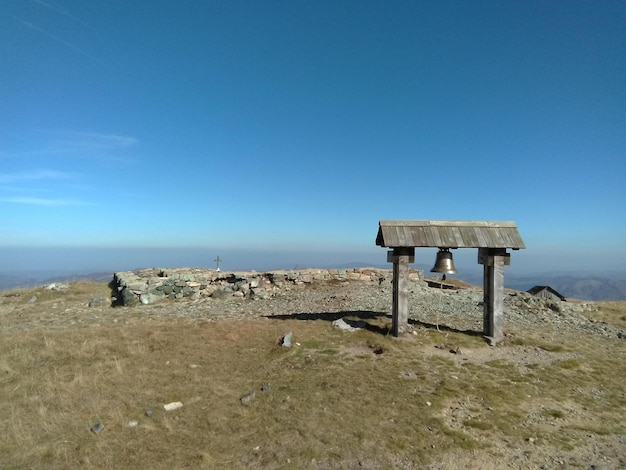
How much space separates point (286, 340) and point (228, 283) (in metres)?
12.1

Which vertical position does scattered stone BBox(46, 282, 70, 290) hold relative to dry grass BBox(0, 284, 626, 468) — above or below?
above

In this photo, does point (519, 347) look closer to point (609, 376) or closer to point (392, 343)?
point (609, 376)

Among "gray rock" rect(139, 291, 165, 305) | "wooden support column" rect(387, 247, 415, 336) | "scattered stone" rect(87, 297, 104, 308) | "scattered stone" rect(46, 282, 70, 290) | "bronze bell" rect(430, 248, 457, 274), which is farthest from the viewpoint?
"scattered stone" rect(46, 282, 70, 290)

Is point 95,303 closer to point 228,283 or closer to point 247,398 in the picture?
point 228,283

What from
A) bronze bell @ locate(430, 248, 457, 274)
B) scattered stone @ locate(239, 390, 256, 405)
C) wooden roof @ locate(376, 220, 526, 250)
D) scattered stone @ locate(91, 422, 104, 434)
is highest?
wooden roof @ locate(376, 220, 526, 250)

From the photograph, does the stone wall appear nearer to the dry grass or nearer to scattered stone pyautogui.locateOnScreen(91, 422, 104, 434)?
the dry grass

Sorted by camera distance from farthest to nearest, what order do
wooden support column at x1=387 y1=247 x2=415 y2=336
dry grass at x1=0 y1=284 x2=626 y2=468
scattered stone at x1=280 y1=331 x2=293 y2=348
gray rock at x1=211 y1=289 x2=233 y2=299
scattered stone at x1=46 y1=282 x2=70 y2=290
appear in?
1. scattered stone at x1=46 y1=282 x2=70 y2=290
2. gray rock at x1=211 y1=289 x2=233 y2=299
3. wooden support column at x1=387 y1=247 x2=415 y2=336
4. scattered stone at x1=280 y1=331 x2=293 y2=348
5. dry grass at x1=0 y1=284 x2=626 y2=468

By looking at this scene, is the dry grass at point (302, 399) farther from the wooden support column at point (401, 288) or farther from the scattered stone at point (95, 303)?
the scattered stone at point (95, 303)

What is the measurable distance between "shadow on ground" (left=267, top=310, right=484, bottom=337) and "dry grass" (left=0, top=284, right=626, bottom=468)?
0.69m

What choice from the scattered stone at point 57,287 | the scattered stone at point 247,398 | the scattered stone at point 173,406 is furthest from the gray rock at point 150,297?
the scattered stone at point 247,398

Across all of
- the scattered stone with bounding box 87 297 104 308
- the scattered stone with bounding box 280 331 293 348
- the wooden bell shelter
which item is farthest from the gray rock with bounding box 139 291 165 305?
the wooden bell shelter

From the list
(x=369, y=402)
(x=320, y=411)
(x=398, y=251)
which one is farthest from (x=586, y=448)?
(x=398, y=251)

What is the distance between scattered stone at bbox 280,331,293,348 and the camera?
37.3 feet

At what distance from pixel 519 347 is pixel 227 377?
368 inches
